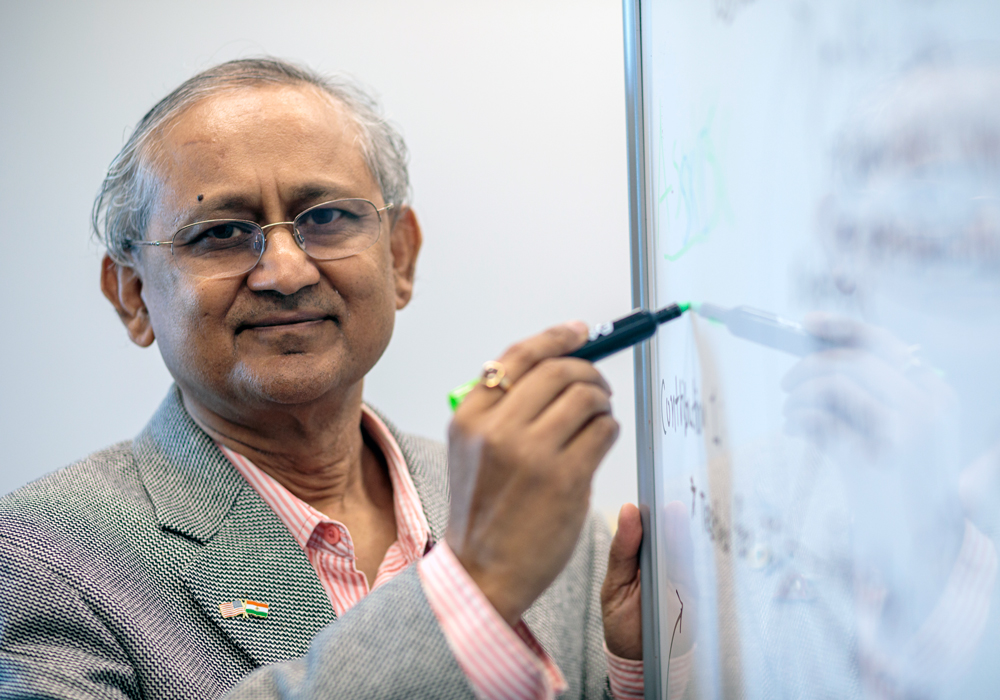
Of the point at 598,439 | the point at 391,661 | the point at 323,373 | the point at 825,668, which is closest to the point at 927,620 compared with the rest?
the point at 825,668

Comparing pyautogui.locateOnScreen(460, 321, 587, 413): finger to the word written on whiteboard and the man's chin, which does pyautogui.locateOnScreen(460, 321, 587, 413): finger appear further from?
the man's chin

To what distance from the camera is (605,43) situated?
1.71 meters

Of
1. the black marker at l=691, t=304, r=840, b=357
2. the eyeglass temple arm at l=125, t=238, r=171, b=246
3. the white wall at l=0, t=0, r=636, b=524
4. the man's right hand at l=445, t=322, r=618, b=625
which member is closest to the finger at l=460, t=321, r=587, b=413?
the man's right hand at l=445, t=322, r=618, b=625

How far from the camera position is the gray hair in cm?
100

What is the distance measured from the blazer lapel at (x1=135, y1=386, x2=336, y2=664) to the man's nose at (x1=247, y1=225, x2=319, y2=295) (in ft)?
0.71

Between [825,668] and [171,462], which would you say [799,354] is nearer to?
[825,668]

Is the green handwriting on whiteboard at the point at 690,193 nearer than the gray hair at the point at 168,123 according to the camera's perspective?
Yes

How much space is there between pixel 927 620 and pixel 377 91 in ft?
5.09

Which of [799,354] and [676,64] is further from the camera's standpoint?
[676,64]

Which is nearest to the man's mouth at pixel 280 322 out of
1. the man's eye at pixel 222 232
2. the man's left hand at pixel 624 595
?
the man's eye at pixel 222 232

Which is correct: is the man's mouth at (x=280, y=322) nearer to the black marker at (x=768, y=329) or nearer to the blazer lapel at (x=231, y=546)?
the blazer lapel at (x=231, y=546)

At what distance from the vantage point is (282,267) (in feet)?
3.06

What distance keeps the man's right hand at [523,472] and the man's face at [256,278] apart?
0.42 meters

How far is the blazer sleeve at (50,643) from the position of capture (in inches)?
27.4
